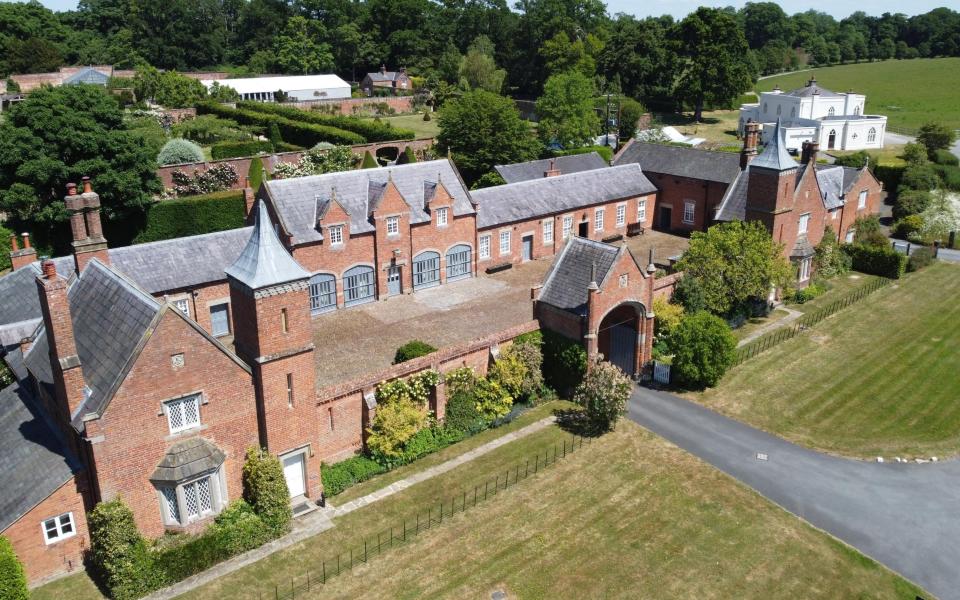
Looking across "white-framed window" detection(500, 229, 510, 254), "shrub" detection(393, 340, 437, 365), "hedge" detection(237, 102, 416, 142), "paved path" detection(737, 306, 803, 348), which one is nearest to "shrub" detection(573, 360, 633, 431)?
"shrub" detection(393, 340, 437, 365)

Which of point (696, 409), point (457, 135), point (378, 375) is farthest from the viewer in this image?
point (457, 135)

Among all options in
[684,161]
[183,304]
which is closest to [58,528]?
[183,304]

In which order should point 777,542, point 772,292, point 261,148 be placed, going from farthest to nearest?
point 261,148 < point 772,292 < point 777,542

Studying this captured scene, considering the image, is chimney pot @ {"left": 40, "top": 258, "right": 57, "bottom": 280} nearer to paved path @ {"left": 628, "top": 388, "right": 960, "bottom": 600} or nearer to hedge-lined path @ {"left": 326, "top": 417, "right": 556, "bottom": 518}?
hedge-lined path @ {"left": 326, "top": 417, "right": 556, "bottom": 518}

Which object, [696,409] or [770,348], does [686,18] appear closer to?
[770,348]

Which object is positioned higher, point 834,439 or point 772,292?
point 772,292

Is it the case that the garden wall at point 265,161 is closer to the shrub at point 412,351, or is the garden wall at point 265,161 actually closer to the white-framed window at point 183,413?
the shrub at point 412,351

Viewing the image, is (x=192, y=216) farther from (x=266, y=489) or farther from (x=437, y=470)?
(x=266, y=489)

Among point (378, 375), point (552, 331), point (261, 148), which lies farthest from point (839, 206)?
point (261, 148)

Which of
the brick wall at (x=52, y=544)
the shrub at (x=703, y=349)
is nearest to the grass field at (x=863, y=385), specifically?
the shrub at (x=703, y=349)
